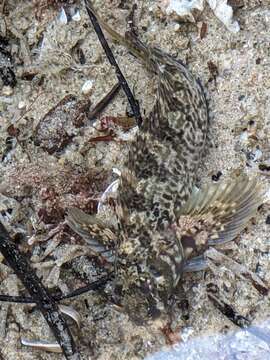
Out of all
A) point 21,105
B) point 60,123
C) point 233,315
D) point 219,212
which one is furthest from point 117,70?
point 233,315

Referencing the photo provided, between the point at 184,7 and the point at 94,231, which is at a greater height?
the point at 184,7

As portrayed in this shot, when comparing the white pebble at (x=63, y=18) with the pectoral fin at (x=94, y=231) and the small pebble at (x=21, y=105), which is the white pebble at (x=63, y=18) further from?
the pectoral fin at (x=94, y=231)

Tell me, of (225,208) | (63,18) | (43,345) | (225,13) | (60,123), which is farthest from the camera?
(63,18)

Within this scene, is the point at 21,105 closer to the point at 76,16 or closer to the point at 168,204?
the point at 76,16

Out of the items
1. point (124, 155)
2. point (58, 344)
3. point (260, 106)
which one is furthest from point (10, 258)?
point (260, 106)

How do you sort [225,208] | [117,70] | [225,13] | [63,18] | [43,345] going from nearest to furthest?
[225,208] → [43,345] → [225,13] → [117,70] → [63,18]

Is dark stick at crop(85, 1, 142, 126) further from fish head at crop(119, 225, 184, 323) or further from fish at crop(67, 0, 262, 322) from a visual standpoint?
fish head at crop(119, 225, 184, 323)

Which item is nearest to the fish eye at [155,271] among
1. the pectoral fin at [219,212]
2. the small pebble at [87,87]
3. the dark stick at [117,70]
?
the pectoral fin at [219,212]
